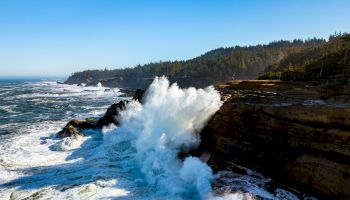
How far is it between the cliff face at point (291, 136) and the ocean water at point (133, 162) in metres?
1.00

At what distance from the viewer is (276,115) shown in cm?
1717

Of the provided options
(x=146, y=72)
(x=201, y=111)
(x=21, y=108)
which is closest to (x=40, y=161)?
(x=201, y=111)

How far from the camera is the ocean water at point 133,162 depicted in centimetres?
1620

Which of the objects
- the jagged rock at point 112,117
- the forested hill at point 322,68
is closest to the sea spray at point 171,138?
the jagged rock at point 112,117

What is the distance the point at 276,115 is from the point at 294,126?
1.23m

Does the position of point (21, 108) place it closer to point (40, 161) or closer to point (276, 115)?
point (40, 161)

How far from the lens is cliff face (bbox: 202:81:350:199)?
14.2m

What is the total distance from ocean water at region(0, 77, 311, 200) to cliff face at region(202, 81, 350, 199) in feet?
3.28

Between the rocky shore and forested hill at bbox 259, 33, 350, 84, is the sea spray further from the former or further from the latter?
forested hill at bbox 259, 33, 350, 84

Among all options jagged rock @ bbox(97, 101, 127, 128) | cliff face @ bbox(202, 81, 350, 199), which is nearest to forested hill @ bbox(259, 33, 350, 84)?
cliff face @ bbox(202, 81, 350, 199)

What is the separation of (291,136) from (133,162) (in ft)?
32.7

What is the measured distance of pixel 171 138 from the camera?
22.9 meters

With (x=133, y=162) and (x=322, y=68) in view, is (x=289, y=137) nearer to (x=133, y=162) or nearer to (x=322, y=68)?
(x=133, y=162)

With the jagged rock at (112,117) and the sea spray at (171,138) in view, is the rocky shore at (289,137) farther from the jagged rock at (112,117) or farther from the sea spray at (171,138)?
the jagged rock at (112,117)
